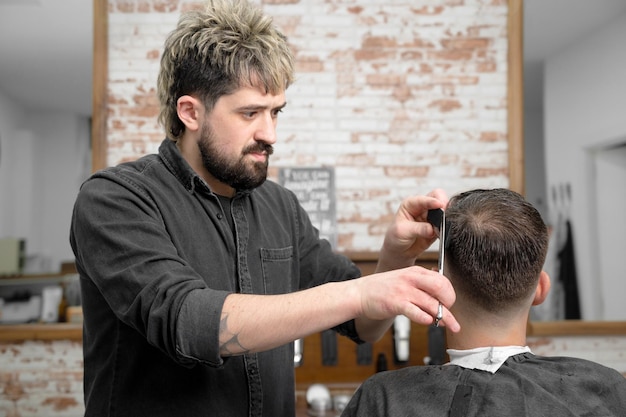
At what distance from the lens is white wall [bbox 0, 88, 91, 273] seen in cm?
384

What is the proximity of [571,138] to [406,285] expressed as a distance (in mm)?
3173

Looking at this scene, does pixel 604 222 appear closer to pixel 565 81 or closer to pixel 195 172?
pixel 565 81

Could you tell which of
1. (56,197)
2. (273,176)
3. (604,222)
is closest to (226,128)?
(273,176)

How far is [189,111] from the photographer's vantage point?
1760 mm

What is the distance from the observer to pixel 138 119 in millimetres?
3844

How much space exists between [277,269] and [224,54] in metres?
0.59

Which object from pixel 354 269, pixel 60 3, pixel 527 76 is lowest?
pixel 354 269

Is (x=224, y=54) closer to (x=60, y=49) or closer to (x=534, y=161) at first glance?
(x=60, y=49)

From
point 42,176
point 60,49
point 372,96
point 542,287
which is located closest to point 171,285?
point 542,287

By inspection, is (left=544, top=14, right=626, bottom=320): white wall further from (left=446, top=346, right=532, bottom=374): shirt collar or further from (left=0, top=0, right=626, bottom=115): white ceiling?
(left=446, top=346, right=532, bottom=374): shirt collar

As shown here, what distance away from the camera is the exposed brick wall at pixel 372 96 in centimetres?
385

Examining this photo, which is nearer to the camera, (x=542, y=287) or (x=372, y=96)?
(x=542, y=287)

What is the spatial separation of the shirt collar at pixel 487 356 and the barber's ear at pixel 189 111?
0.89 m

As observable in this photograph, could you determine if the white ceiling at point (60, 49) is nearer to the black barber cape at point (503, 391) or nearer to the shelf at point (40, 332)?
the shelf at point (40, 332)
